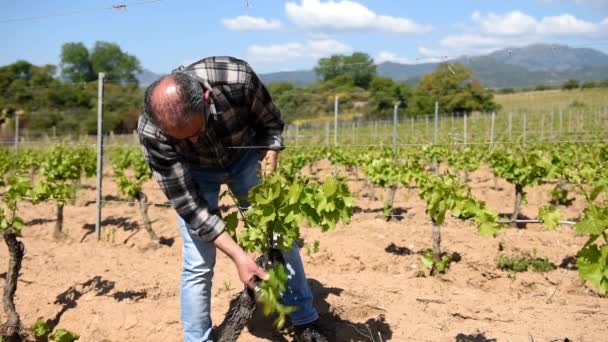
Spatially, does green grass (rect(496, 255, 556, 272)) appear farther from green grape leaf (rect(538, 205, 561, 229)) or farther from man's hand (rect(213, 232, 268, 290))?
man's hand (rect(213, 232, 268, 290))

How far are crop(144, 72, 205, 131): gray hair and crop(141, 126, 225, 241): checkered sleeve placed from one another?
0.41 metres

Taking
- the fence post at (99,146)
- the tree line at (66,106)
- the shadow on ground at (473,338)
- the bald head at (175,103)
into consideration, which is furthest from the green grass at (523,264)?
the tree line at (66,106)

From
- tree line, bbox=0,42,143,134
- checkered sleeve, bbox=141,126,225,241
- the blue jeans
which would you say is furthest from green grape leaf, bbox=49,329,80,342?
tree line, bbox=0,42,143,134

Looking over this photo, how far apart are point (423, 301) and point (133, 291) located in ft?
7.88

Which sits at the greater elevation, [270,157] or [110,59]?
[110,59]

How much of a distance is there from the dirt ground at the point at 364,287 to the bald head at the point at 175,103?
1947 mm

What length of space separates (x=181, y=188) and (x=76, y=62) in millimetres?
79434

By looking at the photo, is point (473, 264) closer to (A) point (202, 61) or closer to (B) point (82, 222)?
(A) point (202, 61)

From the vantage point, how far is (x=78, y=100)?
35312mm

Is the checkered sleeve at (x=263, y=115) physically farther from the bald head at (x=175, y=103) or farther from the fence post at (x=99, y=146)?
the fence post at (x=99, y=146)

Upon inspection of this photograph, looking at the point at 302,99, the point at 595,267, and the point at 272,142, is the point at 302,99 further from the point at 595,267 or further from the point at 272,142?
the point at 595,267

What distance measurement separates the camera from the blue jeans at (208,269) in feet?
10.1

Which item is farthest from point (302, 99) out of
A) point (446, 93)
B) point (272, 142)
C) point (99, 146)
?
point (272, 142)

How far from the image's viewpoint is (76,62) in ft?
245
